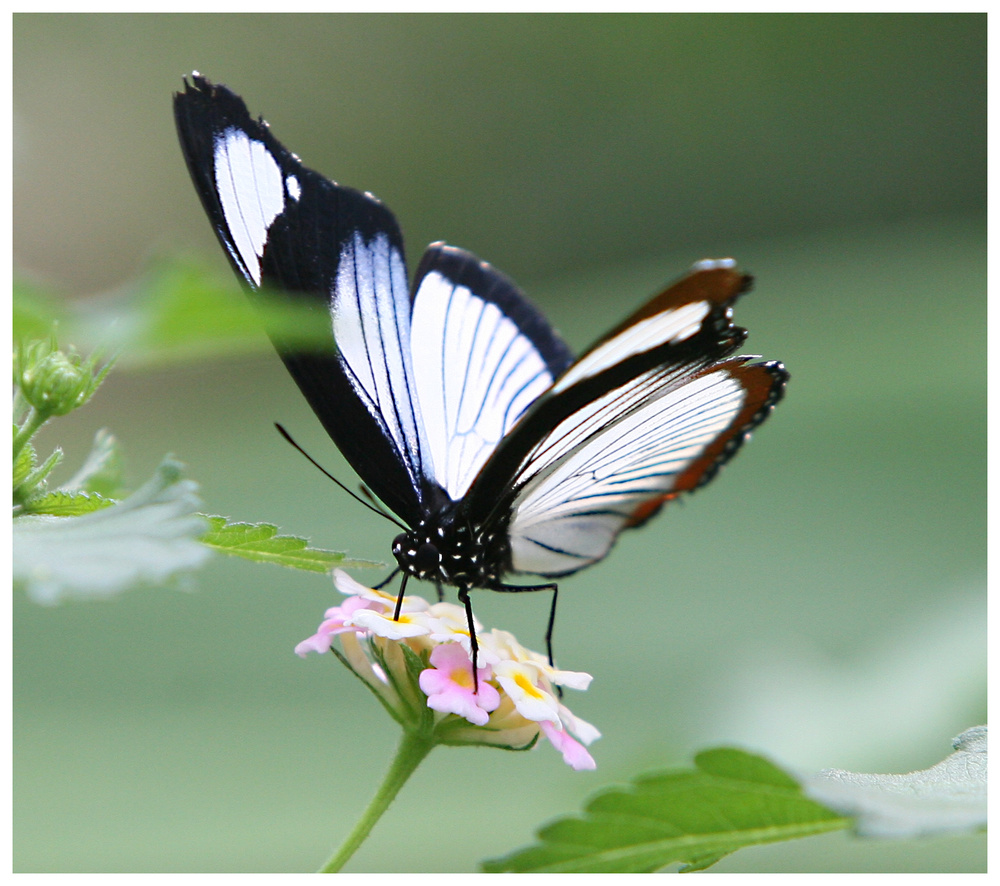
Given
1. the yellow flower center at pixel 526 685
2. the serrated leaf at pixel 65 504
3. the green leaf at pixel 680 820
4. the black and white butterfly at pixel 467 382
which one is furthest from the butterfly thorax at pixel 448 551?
the green leaf at pixel 680 820

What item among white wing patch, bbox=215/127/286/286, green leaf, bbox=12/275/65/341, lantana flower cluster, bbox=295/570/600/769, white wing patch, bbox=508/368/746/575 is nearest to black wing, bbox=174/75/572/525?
white wing patch, bbox=215/127/286/286

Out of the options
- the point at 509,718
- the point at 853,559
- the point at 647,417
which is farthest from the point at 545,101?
the point at 509,718

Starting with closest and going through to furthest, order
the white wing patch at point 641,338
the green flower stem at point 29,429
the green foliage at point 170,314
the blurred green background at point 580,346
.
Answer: the green foliage at point 170,314 < the green flower stem at point 29,429 < the white wing patch at point 641,338 < the blurred green background at point 580,346

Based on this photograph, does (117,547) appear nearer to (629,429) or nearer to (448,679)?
(448,679)

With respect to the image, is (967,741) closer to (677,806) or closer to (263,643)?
(677,806)

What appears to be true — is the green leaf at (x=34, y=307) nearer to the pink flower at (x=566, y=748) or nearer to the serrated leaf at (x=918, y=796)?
the serrated leaf at (x=918, y=796)

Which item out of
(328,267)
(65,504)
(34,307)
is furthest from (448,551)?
(34,307)
